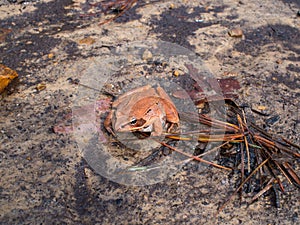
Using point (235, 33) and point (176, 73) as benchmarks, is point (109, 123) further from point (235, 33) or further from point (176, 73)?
point (235, 33)

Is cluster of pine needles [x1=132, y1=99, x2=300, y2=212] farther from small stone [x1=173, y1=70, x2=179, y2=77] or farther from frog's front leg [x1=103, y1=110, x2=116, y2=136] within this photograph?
small stone [x1=173, y1=70, x2=179, y2=77]

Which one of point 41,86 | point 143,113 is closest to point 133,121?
point 143,113

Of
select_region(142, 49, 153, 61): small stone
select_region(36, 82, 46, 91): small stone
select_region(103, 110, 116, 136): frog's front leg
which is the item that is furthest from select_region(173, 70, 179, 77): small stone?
select_region(36, 82, 46, 91): small stone

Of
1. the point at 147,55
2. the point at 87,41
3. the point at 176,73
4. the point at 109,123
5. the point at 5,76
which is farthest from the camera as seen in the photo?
the point at 87,41

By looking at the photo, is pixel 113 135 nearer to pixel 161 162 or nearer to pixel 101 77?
pixel 161 162

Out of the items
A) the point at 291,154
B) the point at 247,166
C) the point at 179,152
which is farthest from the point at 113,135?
the point at 291,154

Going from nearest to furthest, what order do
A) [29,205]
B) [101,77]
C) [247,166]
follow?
1. [29,205]
2. [247,166]
3. [101,77]

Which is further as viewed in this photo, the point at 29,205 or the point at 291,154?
the point at 291,154
